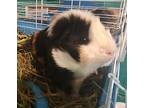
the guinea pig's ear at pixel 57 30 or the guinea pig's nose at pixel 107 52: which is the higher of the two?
the guinea pig's ear at pixel 57 30

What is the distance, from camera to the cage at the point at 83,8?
119 centimetres

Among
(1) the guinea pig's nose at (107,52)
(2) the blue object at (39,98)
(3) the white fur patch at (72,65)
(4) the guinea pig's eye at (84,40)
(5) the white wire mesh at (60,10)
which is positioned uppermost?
(5) the white wire mesh at (60,10)

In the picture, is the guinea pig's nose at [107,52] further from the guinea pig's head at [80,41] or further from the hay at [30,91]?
the hay at [30,91]

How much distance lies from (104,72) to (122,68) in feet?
0.28

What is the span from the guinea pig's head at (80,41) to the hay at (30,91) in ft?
0.31

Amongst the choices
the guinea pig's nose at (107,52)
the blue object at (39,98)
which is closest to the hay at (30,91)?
the blue object at (39,98)

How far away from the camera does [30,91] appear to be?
1177 millimetres

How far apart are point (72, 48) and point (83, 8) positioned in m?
0.20

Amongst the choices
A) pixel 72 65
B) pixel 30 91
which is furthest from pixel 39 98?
pixel 72 65

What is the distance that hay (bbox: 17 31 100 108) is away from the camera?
117cm

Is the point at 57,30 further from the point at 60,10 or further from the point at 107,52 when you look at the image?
the point at 107,52
